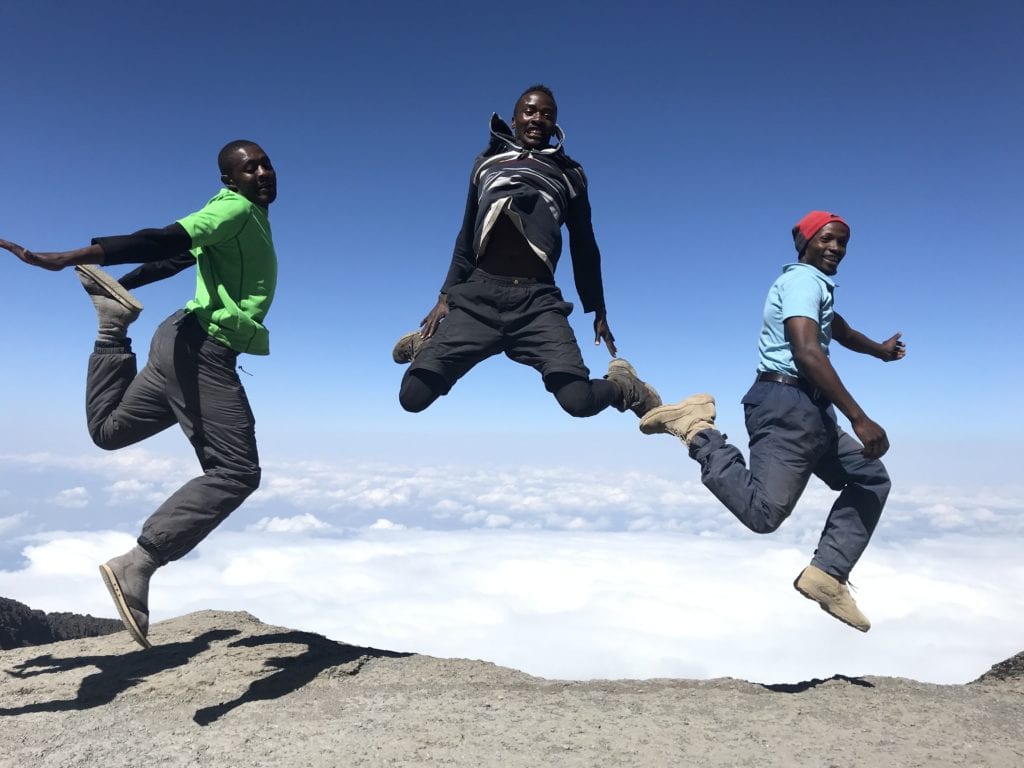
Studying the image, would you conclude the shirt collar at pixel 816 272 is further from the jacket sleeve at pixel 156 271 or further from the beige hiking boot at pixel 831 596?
the jacket sleeve at pixel 156 271

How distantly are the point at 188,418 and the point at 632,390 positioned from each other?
9.01ft

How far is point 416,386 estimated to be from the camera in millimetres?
4461

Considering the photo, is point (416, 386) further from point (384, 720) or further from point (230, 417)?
point (384, 720)

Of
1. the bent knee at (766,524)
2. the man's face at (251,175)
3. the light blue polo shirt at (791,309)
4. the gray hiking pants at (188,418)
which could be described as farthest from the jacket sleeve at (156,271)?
the bent knee at (766,524)

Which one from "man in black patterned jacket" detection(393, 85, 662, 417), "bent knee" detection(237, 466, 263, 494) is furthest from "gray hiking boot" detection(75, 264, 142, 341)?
"man in black patterned jacket" detection(393, 85, 662, 417)

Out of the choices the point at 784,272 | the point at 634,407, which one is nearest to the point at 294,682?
the point at 634,407

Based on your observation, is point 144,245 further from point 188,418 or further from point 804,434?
point 804,434

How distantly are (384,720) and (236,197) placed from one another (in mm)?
3116

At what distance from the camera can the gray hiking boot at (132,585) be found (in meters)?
3.81

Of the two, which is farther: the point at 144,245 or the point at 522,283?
the point at 522,283

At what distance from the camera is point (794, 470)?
3984 millimetres

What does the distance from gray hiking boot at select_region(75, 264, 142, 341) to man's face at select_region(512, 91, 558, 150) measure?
8.78 feet

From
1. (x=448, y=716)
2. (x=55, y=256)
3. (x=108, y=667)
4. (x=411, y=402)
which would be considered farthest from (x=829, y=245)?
(x=108, y=667)

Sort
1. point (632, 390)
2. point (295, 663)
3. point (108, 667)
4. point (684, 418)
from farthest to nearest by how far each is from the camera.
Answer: point (108, 667) < point (295, 663) < point (632, 390) < point (684, 418)
